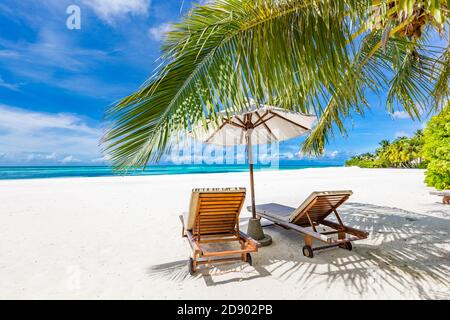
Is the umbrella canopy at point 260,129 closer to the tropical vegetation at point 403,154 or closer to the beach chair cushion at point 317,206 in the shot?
the beach chair cushion at point 317,206

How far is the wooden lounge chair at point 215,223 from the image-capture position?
3277 mm

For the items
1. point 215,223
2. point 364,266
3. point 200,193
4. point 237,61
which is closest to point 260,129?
Answer: point 215,223

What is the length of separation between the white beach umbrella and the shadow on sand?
1122 mm

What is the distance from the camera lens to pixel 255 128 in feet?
18.1

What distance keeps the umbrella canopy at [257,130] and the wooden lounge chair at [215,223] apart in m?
0.88

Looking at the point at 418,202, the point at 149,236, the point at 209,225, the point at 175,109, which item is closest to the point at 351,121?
the point at 209,225

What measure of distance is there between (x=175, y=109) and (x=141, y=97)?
0.26 metres

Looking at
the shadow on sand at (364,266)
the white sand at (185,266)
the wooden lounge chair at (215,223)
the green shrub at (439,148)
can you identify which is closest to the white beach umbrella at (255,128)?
the wooden lounge chair at (215,223)

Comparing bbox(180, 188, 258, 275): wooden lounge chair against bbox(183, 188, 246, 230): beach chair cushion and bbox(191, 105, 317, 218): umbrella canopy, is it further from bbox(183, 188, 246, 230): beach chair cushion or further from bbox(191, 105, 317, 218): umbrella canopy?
bbox(191, 105, 317, 218): umbrella canopy

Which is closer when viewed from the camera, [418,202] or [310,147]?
[310,147]

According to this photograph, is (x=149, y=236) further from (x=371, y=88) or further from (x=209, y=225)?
(x=371, y=88)

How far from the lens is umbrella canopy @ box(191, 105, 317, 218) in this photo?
4344 millimetres

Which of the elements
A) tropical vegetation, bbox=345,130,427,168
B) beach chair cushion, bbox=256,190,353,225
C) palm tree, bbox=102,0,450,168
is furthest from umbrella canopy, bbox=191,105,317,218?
tropical vegetation, bbox=345,130,427,168
